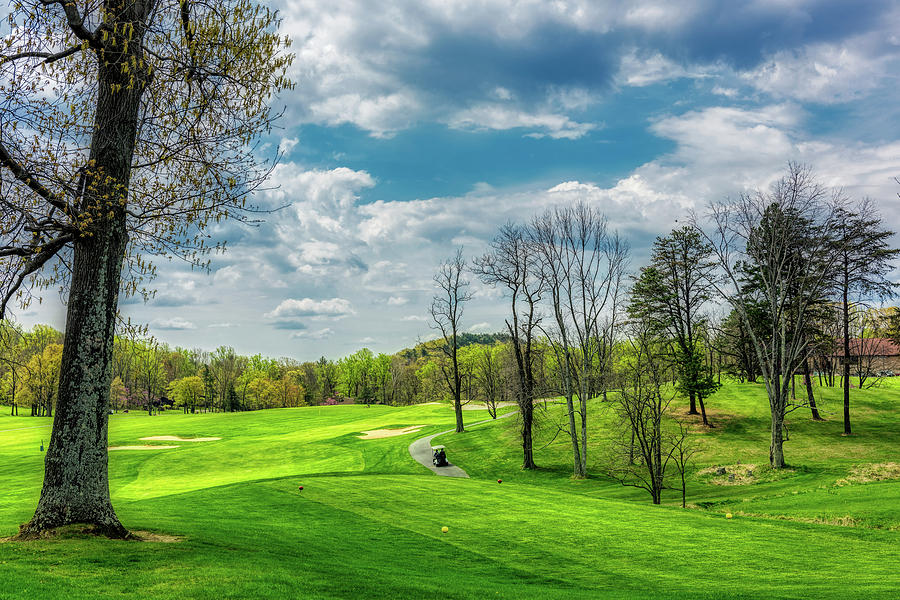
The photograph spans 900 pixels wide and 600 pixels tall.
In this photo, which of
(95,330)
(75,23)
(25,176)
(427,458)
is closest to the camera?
(25,176)

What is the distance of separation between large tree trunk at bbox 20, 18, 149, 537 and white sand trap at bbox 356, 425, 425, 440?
3516 centimetres

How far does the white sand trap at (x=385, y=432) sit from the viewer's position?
142 ft

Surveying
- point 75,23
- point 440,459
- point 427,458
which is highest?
point 75,23

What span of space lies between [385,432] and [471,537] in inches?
1360

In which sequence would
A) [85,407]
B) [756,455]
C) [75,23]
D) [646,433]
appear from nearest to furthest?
[75,23] → [85,407] → [646,433] → [756,455]

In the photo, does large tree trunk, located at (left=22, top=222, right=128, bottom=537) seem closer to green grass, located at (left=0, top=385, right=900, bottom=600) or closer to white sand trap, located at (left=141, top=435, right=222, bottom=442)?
Result: green grass, located at (left=0, top=385, right=900, bottom=600)

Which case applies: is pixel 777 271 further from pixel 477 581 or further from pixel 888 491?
pixel 477 581

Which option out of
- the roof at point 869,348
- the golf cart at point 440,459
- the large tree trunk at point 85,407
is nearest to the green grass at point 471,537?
the large tree trunk at point 85,407

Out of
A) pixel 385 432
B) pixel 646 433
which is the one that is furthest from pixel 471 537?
pixel 385 432

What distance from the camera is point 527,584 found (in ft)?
30.5

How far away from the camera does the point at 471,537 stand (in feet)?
43.7

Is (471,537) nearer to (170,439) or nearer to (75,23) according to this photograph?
(75,23)

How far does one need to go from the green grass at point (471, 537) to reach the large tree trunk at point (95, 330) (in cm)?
73

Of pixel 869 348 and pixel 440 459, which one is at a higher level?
pixel 869 348
